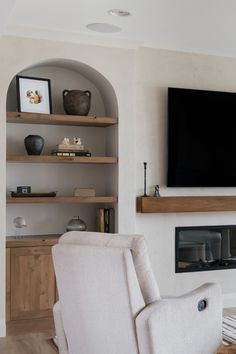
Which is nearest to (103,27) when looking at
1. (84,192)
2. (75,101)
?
(75,101)

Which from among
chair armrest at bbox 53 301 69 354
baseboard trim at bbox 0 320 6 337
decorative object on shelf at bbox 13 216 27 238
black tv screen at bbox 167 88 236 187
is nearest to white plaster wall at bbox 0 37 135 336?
baseboard trim at bbox 0 320 6 337

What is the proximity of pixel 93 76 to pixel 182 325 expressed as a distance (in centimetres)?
293

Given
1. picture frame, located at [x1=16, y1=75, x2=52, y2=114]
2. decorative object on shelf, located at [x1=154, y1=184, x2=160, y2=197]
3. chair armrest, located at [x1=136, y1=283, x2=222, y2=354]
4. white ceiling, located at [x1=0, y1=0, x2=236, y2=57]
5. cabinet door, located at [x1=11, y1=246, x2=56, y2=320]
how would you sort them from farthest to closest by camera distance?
decorative object on shelf, located at [x1=154, y1=184, x2=160, y2=197] < picture frame, located at [x1=16, y1=75, x2=52, y2=114] < cabinet door, located at [x1=11, y1=246, x2=56, y2=320] < white ceiling, located at [x1=0, y1=0, x2=236, y2=57] < chair armrest, located at [x1=136, y1=283, x2=222, y2=354]

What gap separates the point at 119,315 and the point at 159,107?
A: 289 centimetres

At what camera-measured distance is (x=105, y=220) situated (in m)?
4.83

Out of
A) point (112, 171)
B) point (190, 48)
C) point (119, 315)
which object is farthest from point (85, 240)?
point (190, 48)

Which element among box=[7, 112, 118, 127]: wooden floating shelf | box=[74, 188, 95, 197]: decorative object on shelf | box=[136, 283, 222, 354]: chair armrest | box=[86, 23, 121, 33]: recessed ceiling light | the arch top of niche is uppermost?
box=[86, 23, 121, 33]: recessed ceiling light

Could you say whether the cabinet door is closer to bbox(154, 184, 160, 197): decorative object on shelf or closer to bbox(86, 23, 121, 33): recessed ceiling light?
bbox(154, 184, 160, 197): decorative object on shelf

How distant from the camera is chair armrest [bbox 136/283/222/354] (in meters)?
2.45

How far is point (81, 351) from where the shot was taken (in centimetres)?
290

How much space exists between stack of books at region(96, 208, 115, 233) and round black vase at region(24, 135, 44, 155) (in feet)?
2.83

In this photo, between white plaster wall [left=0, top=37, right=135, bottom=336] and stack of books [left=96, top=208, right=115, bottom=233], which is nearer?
white plaster wall [left=0, top=37, right=135, bottom=336]

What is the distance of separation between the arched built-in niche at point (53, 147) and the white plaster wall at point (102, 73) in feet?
0.26

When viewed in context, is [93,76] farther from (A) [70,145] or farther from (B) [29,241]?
(B) [29,241]
